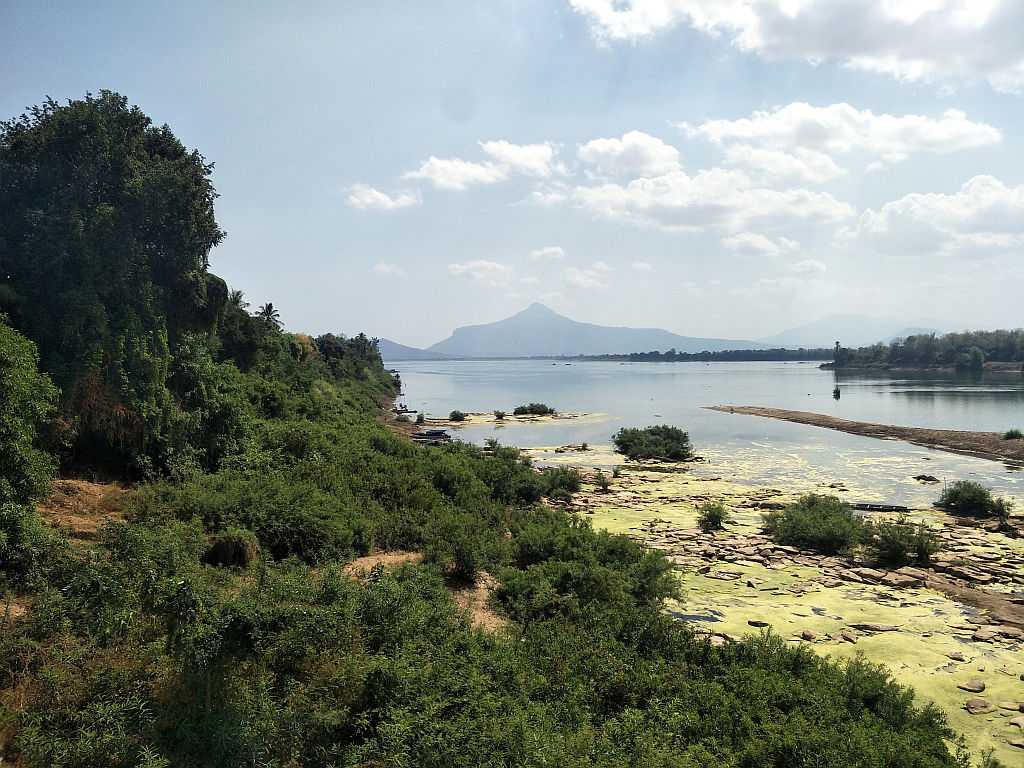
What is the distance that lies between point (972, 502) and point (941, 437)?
74.9ft

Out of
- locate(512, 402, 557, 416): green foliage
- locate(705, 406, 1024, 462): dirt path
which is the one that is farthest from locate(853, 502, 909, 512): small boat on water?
locate(512, 402, 557, 416): green foliage

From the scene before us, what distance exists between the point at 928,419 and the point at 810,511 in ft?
134

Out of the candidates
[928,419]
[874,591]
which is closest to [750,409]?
[928,419]

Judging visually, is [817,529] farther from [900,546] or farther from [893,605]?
[893,605]

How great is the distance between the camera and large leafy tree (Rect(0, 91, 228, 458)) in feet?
47.5


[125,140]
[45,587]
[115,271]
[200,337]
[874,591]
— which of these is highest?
[125,140]

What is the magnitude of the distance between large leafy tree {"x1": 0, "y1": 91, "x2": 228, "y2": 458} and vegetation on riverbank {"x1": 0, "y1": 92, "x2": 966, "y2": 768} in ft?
0.24

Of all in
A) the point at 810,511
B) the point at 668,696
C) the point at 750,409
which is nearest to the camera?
the point at 668,696

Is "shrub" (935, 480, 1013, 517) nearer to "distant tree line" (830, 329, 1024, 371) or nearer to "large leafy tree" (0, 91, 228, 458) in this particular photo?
"large leafy tree" (0, 91, 228, 458)

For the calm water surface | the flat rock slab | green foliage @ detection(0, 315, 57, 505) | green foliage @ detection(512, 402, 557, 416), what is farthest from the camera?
green foliage @ detection(512, 402, 557, 416)

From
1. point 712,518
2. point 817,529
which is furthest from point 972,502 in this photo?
point 712,518

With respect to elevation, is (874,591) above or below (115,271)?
below

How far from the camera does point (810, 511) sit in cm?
1953

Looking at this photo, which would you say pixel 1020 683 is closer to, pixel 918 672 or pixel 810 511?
pixel 918 672
